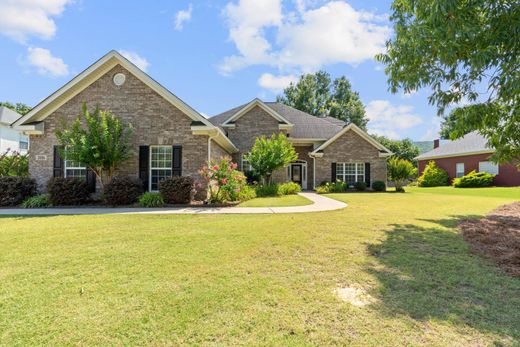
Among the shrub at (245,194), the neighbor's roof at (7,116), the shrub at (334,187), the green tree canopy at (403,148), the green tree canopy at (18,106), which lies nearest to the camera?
the shrub at (245,194)

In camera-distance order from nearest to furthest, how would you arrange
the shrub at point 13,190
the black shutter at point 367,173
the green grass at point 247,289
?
the green grass at point 247,289
the shrub at point 13,190
the black shutter at point 367,173

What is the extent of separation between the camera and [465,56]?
5570 mm

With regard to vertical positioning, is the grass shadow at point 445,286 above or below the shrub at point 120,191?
below

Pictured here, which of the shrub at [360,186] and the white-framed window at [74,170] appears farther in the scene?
the shrub at [360,186]

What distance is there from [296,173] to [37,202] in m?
17.3

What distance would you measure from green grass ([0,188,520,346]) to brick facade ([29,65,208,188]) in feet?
22.2

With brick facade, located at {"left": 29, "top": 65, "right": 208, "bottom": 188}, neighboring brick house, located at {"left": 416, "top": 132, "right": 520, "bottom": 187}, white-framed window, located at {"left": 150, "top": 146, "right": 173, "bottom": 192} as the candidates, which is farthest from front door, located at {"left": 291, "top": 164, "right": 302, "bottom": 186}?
neighboring brick house, located at {"left": 416, "top": 132, "right": 520, "bottom": 187}

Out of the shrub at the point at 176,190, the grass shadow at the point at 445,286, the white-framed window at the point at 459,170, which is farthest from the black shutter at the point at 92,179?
the white-framed window at the point at 459,170

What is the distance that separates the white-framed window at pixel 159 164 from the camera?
13312 millimetres

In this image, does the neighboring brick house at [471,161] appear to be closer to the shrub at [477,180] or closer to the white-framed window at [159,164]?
the shrub at [477,180]

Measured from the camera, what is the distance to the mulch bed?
4918 millimetres

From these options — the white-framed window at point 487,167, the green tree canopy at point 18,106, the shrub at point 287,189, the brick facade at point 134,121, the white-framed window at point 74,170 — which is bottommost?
the shrub at point 287,189

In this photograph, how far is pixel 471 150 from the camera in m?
27.7

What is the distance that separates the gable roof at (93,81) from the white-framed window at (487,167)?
27.6 m
